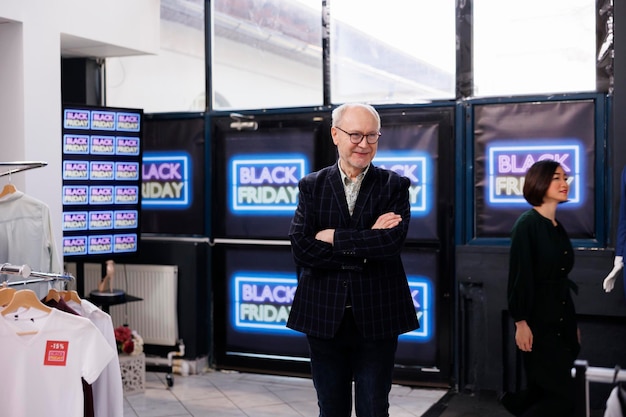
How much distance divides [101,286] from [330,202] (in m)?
3.07

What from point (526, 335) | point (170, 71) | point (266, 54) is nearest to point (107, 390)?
point (526, 335)

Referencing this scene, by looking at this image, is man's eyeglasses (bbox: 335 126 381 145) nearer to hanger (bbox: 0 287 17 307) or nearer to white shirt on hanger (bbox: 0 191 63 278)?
hanger (bbox: 0 287 17 307)

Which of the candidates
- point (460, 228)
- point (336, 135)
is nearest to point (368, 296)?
point (336, 135)

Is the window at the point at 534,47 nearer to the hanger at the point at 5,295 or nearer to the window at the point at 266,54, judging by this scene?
the window at the point at 266,54

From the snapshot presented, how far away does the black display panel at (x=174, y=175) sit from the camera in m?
6.77

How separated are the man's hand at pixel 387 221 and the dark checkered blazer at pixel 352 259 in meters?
0.02

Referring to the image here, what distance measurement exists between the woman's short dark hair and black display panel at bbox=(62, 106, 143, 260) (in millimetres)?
2983

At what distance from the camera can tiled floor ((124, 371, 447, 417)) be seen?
557cm

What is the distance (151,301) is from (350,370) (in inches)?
140

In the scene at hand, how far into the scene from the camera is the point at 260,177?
6566 millimetres

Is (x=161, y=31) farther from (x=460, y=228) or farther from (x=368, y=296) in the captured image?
(x=368, y=296)

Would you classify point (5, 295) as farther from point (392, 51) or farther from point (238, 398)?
point (392, 51)

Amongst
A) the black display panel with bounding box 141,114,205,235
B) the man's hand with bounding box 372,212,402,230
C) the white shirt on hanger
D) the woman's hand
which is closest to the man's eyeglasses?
the man's hand with bounding box 372,212,402,230

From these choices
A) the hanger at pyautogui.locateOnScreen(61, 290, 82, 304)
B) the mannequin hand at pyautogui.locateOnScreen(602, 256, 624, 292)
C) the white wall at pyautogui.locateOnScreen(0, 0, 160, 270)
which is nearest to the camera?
the hanger at pyautogui.locateOnScreen(61, 290, 82, 304)
